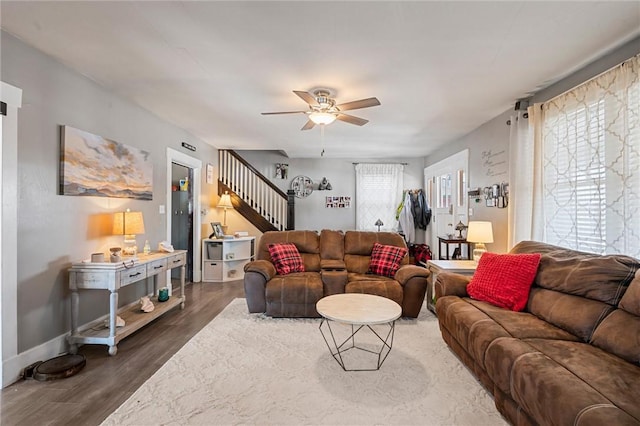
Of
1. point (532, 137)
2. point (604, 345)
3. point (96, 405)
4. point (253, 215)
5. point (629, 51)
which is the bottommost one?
Result: point (96, 405)

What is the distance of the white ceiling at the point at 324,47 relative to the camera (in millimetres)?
1894

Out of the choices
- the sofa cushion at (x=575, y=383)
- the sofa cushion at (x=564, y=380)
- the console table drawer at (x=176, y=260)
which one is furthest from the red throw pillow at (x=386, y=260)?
the console table drawer at (x=176, y=260)

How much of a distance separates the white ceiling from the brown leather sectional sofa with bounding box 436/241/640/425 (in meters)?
1.61

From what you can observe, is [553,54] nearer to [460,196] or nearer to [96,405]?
[460,196]

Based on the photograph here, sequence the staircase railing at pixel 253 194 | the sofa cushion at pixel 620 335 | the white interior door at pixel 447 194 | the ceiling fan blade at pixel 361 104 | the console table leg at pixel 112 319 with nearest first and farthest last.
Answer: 1. the sofa cushion at pixel 620 335
2. the console table leg at pixel 112 319
3. the ceiling fan blade at pixel 361 104
4. the white interior door at pixel 447 194
5. the staircase railing at pixel 253 194

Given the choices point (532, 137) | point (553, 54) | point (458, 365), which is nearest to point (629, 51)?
point (553, 54)

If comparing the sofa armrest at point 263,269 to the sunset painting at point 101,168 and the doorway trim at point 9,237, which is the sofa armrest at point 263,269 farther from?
the doorway trim at point 9,237

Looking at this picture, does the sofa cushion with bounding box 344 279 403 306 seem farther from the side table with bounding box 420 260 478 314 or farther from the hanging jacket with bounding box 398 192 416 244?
the hanging jacket with bounding box 398 192 416 244

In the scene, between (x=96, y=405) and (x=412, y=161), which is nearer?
(x=96, y=405)

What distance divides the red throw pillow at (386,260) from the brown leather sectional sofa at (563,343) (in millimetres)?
1227

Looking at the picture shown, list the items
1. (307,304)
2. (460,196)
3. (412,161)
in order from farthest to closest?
(412,161) < (460,196) < (307,304)

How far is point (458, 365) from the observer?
2.41m

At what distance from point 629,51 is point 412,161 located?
4737 mm

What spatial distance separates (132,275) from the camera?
9.35 feet
